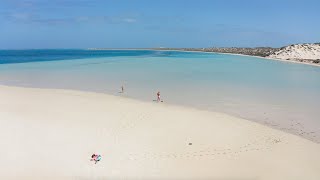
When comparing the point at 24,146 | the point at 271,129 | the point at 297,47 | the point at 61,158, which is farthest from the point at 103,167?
the point at 297,47


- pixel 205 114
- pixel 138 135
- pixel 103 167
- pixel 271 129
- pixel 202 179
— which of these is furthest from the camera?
pixel 205 114

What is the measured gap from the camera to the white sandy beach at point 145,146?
994 centimetres

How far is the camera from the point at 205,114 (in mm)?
17031

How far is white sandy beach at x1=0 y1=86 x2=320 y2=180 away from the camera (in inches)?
391

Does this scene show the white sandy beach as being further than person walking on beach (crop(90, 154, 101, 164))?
No

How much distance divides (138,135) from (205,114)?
4695 mm

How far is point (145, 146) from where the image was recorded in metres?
12.1

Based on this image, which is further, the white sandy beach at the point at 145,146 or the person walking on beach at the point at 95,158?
the person walking on beach at the point at 95,158

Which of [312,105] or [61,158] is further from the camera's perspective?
[312,105]

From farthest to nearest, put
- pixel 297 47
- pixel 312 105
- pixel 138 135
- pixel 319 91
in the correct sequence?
pixel 297 47 → pixel 319 91 → pixel 312 105 → pixel 138 135

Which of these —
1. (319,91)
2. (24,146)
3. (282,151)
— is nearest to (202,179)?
(282,151)

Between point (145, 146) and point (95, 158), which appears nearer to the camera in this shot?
point (95, 158)

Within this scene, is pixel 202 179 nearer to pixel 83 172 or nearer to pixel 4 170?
pixel 83 172

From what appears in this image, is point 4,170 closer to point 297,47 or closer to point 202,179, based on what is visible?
point 202,179
